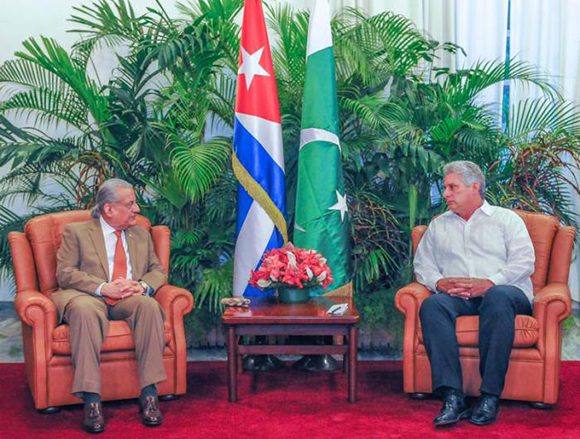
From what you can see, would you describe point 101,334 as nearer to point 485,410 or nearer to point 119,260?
point 119,260

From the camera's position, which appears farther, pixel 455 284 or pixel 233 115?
pixel 233 115

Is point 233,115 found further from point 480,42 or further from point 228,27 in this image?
point 480,42

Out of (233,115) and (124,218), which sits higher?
(233,115)

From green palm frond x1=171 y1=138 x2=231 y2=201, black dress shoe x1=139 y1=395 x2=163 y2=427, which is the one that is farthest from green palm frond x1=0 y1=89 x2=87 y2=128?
black dress shoe x1=139 y1=395 x2=163 y2=427

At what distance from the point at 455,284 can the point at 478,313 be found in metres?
0.18

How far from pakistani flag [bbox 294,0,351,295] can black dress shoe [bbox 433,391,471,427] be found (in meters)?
1.29

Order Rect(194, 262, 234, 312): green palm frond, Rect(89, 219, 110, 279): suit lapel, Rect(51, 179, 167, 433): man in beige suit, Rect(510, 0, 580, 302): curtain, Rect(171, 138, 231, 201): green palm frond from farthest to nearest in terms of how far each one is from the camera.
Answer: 1. Rect(510, 0, 580, 302): curtain
2. Rect(194, 262, 234, 312): green palm frond
3. Rect(171, 138, 231, 201): green palm frond
4. Rect(89, 219, 110, 279): suit lapel
5. Rect(51, 179, 167, 433): man in beige suit

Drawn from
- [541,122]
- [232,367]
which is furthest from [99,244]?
[541,122]

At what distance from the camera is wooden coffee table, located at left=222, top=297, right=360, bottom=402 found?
13.9 feet

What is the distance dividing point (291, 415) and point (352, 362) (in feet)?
1.27

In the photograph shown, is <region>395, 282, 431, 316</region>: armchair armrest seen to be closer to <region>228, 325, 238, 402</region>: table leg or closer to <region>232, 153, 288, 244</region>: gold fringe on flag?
<region>228, 325, 238, 402</region>: table leg

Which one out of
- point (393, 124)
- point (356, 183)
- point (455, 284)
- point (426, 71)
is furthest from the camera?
point (426, 71)

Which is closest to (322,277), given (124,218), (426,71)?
(124,218)

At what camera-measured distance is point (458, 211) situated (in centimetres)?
458
